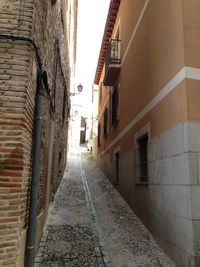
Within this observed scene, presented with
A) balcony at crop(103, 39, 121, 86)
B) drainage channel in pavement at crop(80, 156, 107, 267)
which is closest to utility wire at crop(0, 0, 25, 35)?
drainage channel in pavement at crop(80, 156, 107, 267)

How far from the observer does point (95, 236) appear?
688 cm

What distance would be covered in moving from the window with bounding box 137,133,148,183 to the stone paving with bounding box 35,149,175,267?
3.86ft

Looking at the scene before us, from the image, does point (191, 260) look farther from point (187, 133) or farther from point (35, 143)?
point (35, 143)

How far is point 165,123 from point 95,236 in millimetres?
3017

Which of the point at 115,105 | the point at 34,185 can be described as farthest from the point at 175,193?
the point at 115,105

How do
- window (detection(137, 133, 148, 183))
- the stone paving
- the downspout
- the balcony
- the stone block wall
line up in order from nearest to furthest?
the downspout < the stone block wall < the stone paving < window (detection(137, 133, 148, 183)) < the balcony

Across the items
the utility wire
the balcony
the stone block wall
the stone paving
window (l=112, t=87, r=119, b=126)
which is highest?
the balcony

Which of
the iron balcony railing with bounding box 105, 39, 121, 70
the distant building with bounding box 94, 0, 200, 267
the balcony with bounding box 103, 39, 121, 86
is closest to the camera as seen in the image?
the distant building with bounding box 94, 0, 200, 267

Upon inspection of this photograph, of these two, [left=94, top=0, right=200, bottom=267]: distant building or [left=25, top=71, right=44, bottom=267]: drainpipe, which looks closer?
[left=25, top=71, right=44, bottom=267]: drainpipe

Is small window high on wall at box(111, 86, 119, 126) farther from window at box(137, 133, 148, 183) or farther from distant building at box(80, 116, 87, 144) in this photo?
distant building at box(80, 116, 87, 144)

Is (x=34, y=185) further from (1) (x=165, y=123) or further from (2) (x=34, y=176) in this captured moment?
(1) (x=165, y=123)

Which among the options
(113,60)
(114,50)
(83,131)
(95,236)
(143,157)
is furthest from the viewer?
(83,131)

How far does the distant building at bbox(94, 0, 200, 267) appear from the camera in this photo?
→ 5.21 meters

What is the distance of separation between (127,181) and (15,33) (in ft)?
22.0
